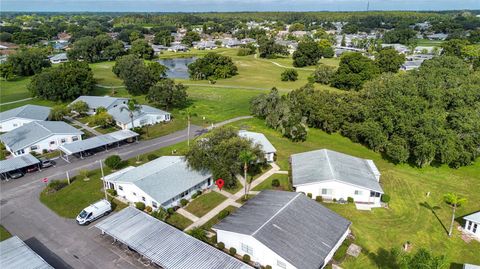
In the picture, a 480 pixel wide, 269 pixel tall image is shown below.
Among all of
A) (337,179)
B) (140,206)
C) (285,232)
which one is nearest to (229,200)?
(140,206)

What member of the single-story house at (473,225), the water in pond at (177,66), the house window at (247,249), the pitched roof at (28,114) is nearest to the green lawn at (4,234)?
the house window at (247,249)

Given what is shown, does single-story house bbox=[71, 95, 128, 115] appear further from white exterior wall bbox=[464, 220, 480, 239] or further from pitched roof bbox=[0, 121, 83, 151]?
white exterior wall bbox=[464, 220, 480, 239]

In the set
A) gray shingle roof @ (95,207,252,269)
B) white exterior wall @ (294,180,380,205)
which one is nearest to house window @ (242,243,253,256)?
gray shingle roof @ (95,207,252,269)

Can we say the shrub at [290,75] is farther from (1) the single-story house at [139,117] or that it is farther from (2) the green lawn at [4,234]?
(2) the green lawn at [4,234]

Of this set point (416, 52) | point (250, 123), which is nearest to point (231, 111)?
point (250, 123)

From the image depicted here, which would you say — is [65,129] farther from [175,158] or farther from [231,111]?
[231,111]

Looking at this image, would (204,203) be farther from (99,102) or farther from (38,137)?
(99,102)
